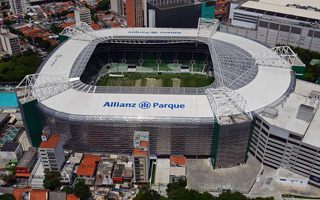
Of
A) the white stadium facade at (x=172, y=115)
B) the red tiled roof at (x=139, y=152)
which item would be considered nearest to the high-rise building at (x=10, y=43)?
the white stadium facade at (x=172, y=115)

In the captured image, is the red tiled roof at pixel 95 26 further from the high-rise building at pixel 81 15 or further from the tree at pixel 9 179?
the tree at pixel 9 179

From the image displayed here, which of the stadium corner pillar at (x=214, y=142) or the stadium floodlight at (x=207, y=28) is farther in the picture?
the stadium floodlight at (x=207, y=28)

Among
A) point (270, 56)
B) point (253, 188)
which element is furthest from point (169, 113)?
point (270, 56)

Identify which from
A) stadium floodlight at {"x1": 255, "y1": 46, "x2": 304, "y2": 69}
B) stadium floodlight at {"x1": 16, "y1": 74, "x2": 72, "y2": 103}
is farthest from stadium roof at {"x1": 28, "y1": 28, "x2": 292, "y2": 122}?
stadium floodlight at {"x1": 255, "y1": 46, "x2": 304, "y2": 69}

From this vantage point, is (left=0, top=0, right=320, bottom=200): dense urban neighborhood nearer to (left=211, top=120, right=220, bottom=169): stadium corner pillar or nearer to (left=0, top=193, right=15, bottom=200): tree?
(left=0, top=193, right=15, bottom=200): tree

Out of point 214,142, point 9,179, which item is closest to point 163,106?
point 214,142
